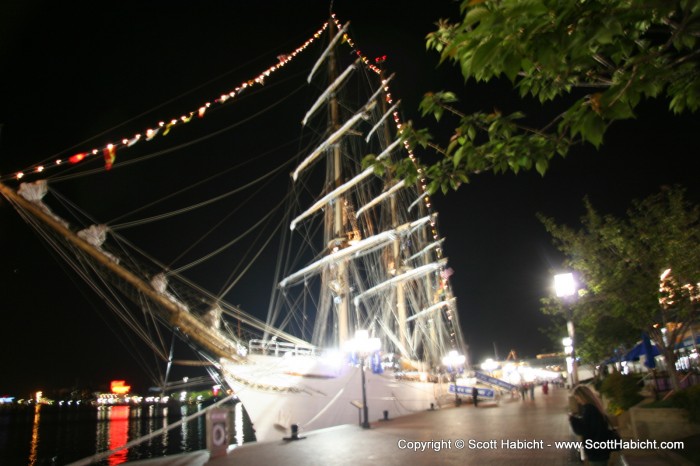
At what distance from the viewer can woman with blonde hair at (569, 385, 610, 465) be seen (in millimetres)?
4793

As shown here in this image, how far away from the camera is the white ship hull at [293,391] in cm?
1873

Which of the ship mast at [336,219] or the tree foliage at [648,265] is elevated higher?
the ship mast at [336,219]

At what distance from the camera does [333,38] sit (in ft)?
114

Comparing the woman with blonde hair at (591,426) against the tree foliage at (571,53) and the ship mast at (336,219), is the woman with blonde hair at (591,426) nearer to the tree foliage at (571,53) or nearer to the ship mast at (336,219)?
the tree foliage at (571,53)

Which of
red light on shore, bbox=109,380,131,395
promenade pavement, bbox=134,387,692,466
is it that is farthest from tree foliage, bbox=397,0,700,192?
red light on shore, bbox=109,380,131,395

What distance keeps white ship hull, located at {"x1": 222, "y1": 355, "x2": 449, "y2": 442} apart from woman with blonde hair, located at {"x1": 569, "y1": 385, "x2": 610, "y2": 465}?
12946mm

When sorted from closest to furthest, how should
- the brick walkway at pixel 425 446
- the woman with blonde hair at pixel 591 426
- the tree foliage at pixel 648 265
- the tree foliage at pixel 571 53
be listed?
the tree foliage at pixel 571 53 < the woman with blonde hair at pixel 591 426 < the brick walkway at pixel 425 446 < the tree foliage at pixel 648 265

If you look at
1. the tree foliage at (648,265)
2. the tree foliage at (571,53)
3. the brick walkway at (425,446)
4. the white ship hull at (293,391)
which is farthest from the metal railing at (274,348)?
the tree foliage at (571,53)

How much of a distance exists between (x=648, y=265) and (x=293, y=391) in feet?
46.1

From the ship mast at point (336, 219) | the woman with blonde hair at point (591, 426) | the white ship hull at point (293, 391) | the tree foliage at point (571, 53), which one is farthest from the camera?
the ship mast at point (336, 219)

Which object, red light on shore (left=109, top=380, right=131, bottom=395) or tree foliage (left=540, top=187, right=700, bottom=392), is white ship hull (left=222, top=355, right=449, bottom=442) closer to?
tree foliage (left=540, top=187, right=700, bottom=392)

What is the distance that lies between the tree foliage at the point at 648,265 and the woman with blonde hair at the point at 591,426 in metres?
10.5

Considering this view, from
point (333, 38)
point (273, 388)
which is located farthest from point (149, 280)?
point (333, 38)

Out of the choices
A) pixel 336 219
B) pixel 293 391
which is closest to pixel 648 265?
pixel 293 391
